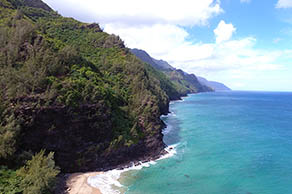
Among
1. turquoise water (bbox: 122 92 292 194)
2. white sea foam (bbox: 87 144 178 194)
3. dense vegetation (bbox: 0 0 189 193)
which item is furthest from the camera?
turquoise water (bbox: 122 92 292 194)

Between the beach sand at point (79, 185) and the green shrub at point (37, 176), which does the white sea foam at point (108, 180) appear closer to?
the beach sand at point (79, 185)

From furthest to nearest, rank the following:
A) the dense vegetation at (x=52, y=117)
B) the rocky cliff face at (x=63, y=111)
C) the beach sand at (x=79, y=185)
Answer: the rocky cliff face at (x=63, y=111)
the beach sand at (x=79, y=185)
the dense vegetation at (x=52, y=117)

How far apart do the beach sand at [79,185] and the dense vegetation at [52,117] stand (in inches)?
85.1

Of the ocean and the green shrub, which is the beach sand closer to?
the green shrub

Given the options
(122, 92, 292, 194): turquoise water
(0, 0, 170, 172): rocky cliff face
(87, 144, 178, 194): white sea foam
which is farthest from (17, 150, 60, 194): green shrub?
(122, 92, 292, 194): turquoise water

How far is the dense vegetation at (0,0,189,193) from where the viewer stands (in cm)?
2827

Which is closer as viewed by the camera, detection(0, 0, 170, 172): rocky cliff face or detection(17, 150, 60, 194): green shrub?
detection(17, 150, 60, 194): green shrub

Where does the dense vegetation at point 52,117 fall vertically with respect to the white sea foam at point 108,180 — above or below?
above

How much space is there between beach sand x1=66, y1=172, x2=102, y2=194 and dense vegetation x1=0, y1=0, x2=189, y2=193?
7.09 feet

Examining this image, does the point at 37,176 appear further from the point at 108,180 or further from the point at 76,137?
the point at 108,180

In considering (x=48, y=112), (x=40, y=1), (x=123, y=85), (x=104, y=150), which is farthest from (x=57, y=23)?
(x=104, y=150)

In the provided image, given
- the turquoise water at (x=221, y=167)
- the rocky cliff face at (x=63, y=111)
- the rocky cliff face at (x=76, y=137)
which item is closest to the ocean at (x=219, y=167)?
the turquoise water at (x=221, y=167)

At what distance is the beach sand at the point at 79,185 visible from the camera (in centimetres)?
3107

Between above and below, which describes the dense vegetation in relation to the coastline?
above
